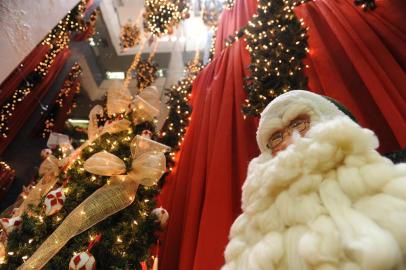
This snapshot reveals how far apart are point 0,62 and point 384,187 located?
88.5 inches

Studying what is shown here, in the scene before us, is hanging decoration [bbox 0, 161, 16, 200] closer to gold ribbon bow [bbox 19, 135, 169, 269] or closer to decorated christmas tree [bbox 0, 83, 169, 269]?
decorated christmas tree [bbox 0, 83, 169, 269]

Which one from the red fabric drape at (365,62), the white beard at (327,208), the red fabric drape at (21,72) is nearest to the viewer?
the white beard at (327,208)

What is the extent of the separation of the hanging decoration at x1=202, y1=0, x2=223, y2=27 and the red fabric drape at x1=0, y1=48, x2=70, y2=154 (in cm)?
296

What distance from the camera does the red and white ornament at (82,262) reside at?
1.01 metres

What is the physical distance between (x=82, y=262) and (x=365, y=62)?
1.90 metres

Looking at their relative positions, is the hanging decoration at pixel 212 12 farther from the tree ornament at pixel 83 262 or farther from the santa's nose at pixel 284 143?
the tree ornament at pixel 83 262

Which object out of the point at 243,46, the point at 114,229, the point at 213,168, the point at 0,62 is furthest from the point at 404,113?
the point at 0,62

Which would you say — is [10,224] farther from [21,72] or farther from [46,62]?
[46,62]

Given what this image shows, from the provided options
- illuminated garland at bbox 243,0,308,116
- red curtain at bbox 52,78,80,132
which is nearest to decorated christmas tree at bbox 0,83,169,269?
illuminated garland at bbox 243,0,308,116

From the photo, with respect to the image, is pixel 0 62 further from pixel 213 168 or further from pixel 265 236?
pixel 265 236

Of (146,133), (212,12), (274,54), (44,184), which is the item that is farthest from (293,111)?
(212,12)

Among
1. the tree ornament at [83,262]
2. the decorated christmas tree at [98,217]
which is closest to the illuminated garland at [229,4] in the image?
the decorated christmas tree at [98,217]

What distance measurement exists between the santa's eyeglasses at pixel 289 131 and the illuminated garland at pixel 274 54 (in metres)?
0.93

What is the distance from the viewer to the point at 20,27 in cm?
205
